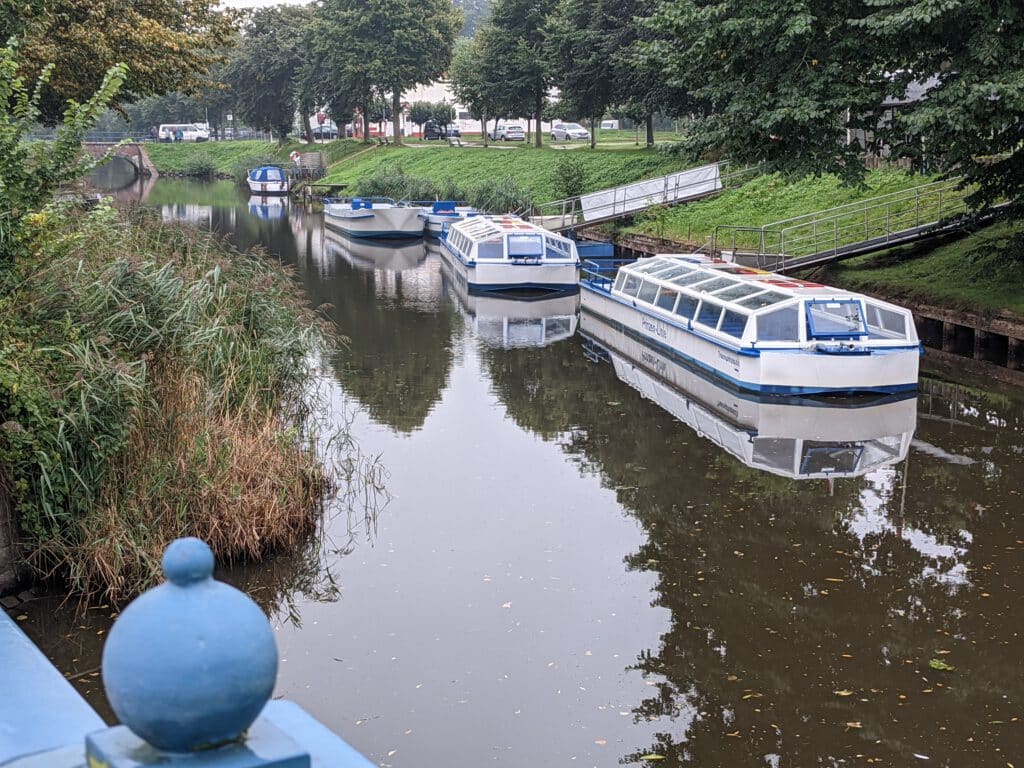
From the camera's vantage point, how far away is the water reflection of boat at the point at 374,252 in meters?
40.2

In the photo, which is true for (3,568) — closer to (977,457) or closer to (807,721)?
(807,721)

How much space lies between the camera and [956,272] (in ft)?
78.2

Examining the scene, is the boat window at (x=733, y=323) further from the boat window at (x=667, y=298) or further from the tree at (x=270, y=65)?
the tree at (x=270, y=65)

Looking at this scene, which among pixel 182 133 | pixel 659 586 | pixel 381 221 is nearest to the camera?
pixel 659 586

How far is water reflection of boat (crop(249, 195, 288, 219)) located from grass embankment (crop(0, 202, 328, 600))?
161 feet

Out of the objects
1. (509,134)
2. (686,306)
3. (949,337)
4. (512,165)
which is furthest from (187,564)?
(509,134)

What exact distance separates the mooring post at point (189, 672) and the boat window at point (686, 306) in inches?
777

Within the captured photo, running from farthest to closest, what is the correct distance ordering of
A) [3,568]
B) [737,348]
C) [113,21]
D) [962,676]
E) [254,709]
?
[113,21], [737,348], [3,568], [962,676], [254,709]

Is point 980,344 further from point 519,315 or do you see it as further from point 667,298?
point 519,315

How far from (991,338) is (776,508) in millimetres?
10800

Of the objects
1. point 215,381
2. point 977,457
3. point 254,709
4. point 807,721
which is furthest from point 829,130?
point 254,709

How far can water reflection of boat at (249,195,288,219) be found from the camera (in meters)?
61.8

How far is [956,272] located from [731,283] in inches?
231

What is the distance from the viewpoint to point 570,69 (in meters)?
55.4
